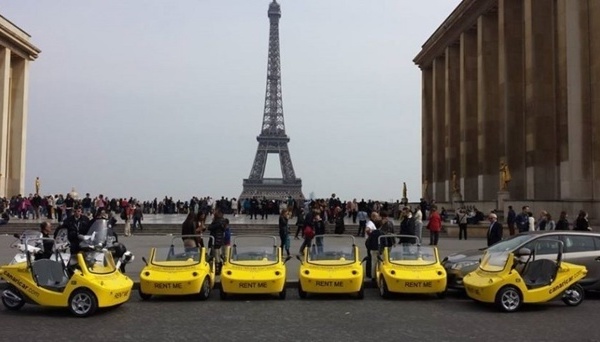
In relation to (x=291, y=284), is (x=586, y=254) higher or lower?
higher

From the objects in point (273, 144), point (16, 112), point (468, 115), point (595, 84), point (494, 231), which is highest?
point (273, 144)

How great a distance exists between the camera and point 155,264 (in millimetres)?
13797

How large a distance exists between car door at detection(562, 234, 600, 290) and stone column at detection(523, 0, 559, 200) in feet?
79.7

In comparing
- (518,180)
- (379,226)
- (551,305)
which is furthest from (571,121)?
(551,305)

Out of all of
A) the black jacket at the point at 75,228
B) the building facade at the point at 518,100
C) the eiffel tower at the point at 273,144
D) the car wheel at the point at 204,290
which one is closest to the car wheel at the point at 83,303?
the black jacket at the point at 75,228

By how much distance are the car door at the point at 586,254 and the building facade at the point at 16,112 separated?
5005 cm

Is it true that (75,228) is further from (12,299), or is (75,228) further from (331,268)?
(331,268)

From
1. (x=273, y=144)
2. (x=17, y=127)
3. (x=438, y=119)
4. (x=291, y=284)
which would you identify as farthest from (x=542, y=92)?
(x=273, y=144)

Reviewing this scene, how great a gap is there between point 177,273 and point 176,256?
44 centimetres

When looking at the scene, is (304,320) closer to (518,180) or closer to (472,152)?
(518,180)

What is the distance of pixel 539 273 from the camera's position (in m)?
12.8

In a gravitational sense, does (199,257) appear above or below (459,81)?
below

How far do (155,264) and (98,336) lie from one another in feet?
12.7

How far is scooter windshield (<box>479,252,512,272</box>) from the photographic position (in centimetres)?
1282
